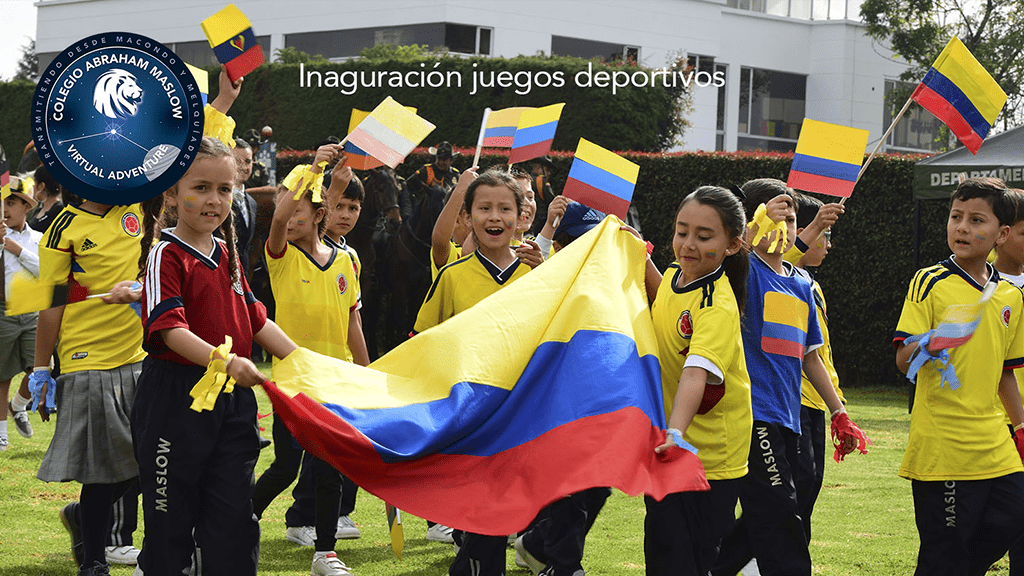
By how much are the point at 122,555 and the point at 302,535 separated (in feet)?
2.97

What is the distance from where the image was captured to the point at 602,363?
3576 millimetres

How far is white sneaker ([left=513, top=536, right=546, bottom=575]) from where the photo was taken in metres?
4.98

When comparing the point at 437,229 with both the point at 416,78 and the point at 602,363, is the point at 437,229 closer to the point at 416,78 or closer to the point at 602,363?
the point at 602,363

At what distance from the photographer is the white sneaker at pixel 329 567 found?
4867 millimetres

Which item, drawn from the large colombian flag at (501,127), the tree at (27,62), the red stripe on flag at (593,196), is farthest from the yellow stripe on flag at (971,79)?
the tree at (27,62)

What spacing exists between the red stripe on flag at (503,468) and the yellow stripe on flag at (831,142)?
7.36ft

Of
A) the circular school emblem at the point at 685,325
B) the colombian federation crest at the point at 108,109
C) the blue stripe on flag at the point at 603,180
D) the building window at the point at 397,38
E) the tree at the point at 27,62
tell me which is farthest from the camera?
the tree at the point at 27,62

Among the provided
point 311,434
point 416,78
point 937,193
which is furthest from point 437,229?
point 416,78

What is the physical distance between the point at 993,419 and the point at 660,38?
82.6ft

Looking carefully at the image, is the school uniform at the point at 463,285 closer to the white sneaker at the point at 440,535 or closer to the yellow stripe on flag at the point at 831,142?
the white sneaker at the point at 440,535

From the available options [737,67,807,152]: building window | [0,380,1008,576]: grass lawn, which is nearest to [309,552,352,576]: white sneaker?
[0,380,1008,576]: grass lawn

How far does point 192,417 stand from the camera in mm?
3510

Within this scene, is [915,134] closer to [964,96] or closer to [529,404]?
[964,96]

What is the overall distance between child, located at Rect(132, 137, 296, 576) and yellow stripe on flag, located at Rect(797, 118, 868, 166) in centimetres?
284
